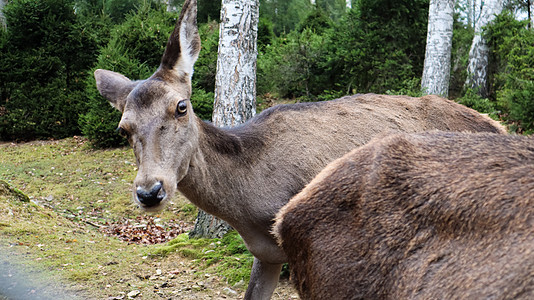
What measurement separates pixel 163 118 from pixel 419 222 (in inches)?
99.9

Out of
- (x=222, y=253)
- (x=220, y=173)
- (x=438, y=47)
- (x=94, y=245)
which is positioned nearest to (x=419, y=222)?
(x=220, y=173)

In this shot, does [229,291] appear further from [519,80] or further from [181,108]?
[519,80]

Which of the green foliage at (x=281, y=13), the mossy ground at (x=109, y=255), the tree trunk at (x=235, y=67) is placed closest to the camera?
the mossy ground at (x=109, y=255)

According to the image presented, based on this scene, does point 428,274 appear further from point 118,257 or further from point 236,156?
point 118,257

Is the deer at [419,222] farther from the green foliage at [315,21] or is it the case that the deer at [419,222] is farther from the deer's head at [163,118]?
the green foliage at [315,21]

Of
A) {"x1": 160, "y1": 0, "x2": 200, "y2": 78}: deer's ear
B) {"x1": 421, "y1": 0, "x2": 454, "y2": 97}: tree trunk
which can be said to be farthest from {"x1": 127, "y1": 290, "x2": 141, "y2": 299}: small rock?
{"x1": 421, "y1": 0, "x2": 454, "y2": 97}: tree trunk

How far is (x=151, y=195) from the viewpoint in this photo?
3438 millimetres

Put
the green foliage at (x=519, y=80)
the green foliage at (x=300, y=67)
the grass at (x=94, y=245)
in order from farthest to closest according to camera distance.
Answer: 1. the green foliage at (x=300, y=67)
2. the green foliage at (x=519, y=80)
3. the grass at (x=94, y=245)

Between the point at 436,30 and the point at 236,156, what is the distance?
7.15 metres

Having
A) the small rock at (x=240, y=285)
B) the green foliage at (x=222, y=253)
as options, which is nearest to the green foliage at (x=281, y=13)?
the green foliage at (x=222, y=253)

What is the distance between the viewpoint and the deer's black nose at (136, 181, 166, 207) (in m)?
3.43

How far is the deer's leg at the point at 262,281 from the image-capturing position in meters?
4.41

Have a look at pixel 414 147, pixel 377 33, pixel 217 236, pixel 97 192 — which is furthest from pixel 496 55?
pixel 414 147

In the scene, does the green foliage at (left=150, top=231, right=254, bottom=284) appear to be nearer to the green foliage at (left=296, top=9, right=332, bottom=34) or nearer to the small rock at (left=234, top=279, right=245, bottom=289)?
the small rock at (left=234, top=279, right=245, bottom=289)
